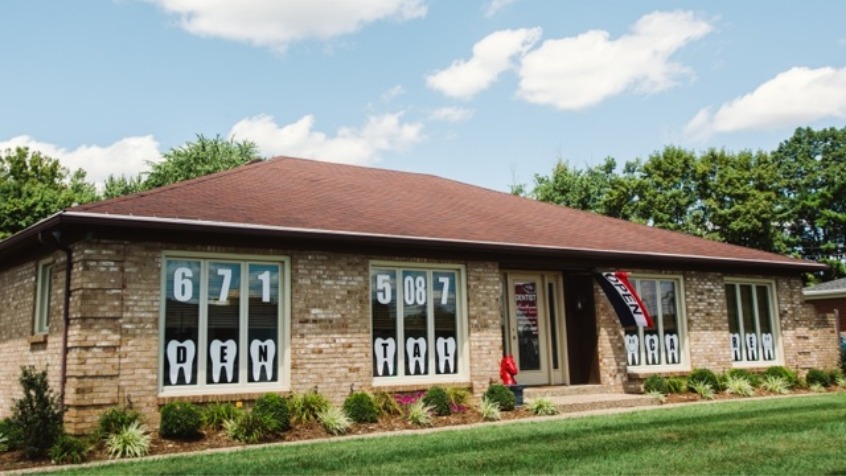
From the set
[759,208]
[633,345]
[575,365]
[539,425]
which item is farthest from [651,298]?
[759,208]

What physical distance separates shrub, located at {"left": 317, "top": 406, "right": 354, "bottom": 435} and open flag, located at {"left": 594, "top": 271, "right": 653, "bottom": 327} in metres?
6.26

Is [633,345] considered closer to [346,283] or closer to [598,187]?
[346,283]

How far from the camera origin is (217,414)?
10914mm

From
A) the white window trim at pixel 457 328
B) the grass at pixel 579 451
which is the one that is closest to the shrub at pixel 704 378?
the grass at pixel 579 451

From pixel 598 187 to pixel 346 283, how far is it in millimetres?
30401

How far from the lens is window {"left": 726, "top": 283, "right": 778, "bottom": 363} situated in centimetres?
1761

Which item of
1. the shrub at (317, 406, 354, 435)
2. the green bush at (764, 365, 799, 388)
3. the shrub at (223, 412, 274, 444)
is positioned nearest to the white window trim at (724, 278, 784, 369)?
the green bush at (764, 365, 799, 388)

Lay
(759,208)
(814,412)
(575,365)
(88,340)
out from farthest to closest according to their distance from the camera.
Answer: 1. (759,208)
2. (575,365)
3. (814,412)
4. (88,340)

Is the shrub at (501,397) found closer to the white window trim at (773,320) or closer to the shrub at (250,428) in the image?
the shrub at (250,428)

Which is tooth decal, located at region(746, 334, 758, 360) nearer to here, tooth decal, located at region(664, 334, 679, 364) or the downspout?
tooth decal, located at region(664, 334, 679, 364)

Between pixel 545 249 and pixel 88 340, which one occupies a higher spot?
pixel 545 249

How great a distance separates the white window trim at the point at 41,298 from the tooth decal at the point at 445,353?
6358mm

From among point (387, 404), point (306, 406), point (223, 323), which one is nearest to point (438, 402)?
point (387, 404)

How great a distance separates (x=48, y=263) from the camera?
1253 centimetres
